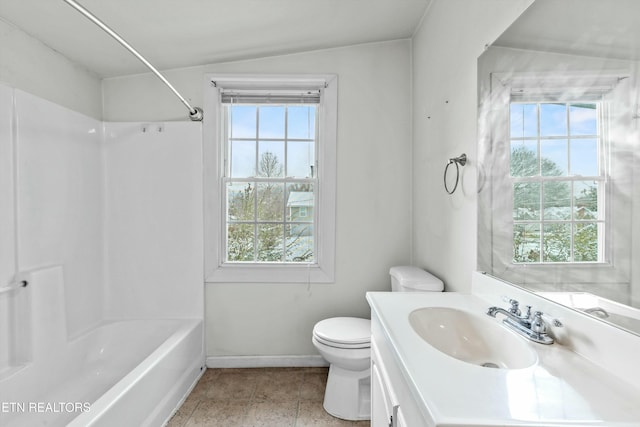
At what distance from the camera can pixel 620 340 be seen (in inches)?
29.1

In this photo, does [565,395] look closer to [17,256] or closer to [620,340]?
[620,340]

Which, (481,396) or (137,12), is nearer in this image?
(481,396)

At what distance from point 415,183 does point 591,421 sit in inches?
71.4

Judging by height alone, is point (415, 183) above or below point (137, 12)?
below

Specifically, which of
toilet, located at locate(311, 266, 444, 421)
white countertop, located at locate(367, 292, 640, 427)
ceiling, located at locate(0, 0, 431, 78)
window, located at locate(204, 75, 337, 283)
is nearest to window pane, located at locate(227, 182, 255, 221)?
window, located at locate(204, 75, 337, 283)

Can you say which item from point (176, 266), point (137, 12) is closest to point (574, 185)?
point (137, 12)

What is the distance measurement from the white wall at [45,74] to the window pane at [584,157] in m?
2.59

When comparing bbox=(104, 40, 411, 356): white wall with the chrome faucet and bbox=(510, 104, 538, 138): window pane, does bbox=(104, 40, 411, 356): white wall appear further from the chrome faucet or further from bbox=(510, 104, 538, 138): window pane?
the chrome faucet

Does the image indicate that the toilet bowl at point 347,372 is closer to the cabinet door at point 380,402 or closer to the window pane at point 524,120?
the cabinet door at point 380,402

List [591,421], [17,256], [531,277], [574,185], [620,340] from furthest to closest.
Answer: [17,256] → [531,277] → [574,185] → [620,340] → [591,421]

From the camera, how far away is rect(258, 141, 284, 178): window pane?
2369 mm

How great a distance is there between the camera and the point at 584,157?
33.8 inches

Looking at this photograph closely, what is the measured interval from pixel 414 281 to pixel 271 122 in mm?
1560

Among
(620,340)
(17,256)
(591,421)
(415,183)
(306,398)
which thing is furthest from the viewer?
(415,183)
